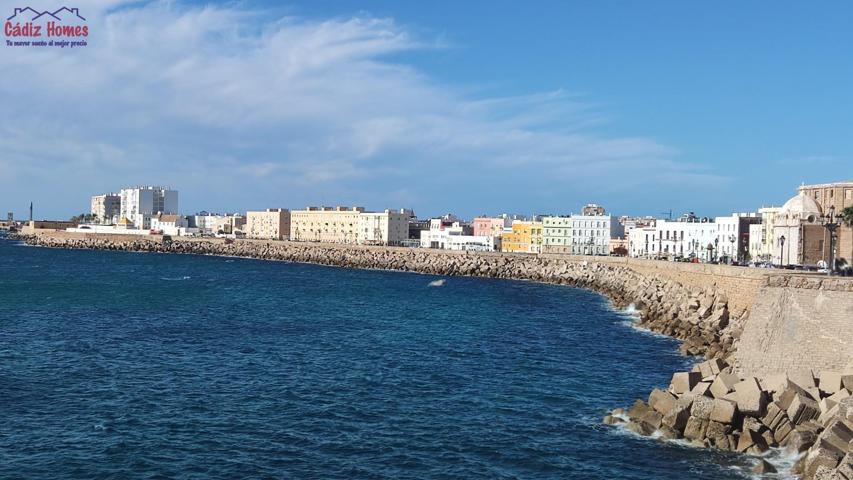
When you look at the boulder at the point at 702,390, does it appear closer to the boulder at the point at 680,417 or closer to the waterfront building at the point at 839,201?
the boulder at the point at 680,417

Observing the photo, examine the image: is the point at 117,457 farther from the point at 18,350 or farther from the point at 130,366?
the point at 18,350

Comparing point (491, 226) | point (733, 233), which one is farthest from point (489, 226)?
point (733, 233)

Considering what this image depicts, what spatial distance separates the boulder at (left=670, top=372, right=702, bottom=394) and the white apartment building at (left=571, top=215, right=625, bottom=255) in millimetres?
87503

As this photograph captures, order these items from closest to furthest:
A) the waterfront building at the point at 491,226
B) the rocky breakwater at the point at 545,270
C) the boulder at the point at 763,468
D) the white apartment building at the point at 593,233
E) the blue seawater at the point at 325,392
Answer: the boulder at the point at 763,468 → the blue seawater at the point at 325,392 → the rocky breakwater at the point at 545,270 → the white apartment building at the point at 593,233 → the waterfront building at the point at 491,226

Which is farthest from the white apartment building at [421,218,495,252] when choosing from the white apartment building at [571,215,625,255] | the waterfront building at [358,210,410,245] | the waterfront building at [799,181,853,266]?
the waterfront building at [799,181,853,266]

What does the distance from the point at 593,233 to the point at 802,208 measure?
54.2 m

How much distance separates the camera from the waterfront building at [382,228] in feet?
463

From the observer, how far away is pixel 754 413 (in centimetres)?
2070

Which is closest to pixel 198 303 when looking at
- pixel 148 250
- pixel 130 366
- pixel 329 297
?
pixel 329 297

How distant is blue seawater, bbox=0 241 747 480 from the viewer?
63.0ft

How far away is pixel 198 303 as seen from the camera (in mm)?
54094

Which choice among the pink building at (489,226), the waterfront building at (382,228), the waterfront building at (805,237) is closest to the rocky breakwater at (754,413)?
the waterfront building at (805,237)

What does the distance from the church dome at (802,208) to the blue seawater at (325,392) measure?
641 inches

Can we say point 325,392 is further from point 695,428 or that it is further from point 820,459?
point 820,459
